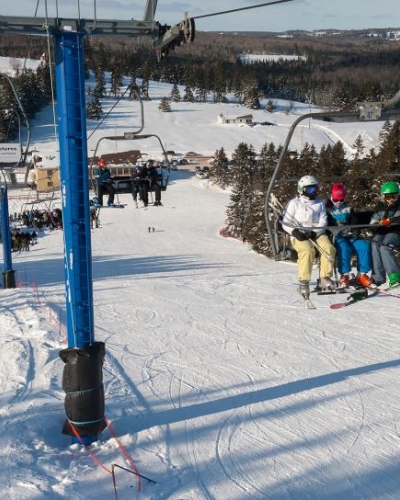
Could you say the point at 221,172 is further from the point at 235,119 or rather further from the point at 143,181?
the point at 143,181

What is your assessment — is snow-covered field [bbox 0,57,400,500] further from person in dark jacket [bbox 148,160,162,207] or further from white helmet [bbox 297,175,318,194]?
white helmet [bbox 297,175,318,194]

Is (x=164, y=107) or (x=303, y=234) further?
(x=164, y=107)

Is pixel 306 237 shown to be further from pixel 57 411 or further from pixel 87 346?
pixel 57 411

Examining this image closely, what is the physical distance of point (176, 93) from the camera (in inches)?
4117

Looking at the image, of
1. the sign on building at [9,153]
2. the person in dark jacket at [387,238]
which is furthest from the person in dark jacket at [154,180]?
the person in dark jacket at [387,238]

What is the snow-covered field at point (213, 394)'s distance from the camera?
633 centimetres

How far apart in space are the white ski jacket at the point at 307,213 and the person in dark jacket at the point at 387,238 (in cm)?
69

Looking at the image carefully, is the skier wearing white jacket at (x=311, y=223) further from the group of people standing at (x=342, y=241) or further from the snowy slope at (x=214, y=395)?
the snowy slope at (x=214, y=395)

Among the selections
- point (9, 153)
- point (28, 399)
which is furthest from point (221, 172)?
point (28, 399)

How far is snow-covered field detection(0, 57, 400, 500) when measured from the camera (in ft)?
20.8

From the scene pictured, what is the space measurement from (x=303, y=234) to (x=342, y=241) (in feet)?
2.18

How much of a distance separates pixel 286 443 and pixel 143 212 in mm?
38328

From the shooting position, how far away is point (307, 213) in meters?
7.95

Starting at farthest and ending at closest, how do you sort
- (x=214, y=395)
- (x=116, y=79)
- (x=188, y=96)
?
(x=188, y=96)
(x=116, y=79)
(x=214, y=395)
